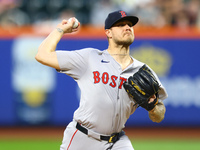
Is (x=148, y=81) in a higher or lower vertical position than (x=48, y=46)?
lower

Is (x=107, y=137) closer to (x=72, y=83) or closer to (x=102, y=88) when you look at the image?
(x=102, y=88)

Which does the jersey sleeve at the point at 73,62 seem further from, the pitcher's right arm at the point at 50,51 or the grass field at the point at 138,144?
the grass field at the point at 138,144

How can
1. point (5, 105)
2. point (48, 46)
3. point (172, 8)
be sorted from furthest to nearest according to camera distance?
point (172, 8) < point (5, 105) < point (48, 46)

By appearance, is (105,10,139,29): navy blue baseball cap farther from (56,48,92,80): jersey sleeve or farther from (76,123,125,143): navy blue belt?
(76,123,125,143): navy blue belt

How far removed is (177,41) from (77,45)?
91.4 inches

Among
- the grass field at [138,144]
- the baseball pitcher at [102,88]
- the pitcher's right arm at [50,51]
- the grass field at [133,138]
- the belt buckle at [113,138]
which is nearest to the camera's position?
the pitcher's right arm at [50,51]

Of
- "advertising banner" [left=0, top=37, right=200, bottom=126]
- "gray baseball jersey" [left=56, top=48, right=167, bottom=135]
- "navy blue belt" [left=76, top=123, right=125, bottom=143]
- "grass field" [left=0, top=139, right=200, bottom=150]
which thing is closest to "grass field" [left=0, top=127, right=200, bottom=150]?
"grass field" [left=0, top=139, right=200, bottom=150]

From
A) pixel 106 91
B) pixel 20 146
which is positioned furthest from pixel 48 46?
pixel 20 146

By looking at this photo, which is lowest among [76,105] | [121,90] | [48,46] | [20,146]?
[20,146]

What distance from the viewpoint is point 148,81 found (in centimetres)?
447

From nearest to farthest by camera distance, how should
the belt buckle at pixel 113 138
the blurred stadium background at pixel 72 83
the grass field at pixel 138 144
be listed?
the belt buckle at pixel 113 138 → the grass field at pixel 138 144 → the blurred stadium background at pixel 72 83

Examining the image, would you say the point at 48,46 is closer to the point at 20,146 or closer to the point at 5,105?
the point at 20,146

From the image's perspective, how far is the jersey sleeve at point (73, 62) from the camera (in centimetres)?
441

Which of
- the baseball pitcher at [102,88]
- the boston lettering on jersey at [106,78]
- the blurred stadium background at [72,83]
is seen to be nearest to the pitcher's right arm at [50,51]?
the baseball pitcher at [102,88]
